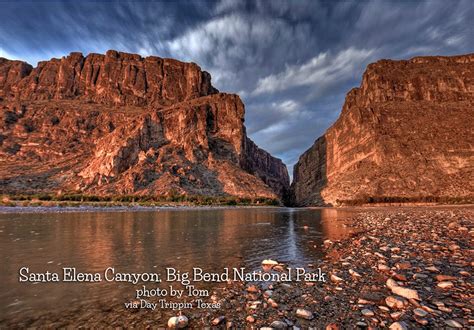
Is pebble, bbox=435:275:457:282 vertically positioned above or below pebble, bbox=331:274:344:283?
above

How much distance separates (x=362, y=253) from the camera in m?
11.3

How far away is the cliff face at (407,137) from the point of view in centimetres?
10394

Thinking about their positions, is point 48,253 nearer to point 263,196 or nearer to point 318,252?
point 318,252

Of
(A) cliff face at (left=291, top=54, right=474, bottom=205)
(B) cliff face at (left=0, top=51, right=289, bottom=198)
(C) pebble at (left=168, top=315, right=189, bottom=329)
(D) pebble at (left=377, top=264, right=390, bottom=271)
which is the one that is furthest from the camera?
(B) cliff face at (left=0, top=51, right=289, bottom=198)

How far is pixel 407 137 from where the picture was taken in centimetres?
11819

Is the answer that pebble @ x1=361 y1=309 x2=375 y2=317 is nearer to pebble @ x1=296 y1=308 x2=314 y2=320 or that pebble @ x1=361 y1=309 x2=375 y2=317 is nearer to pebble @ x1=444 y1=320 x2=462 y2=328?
pebble @ x1=296 y1=308 x2=314 y2=320

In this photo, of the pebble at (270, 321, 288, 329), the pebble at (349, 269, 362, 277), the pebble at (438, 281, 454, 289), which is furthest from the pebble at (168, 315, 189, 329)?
the pebble at (438, 281, 454, 289)

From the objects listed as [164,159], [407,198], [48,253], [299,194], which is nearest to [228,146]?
[164,159]

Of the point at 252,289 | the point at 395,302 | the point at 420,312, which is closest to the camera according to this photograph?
the point at 420,312

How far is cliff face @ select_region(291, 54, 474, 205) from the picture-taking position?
103938mm

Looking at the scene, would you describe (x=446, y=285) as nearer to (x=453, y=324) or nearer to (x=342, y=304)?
(x=453, y=324)

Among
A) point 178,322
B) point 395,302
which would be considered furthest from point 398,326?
point 178,322

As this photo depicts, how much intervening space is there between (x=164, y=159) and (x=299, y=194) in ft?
353

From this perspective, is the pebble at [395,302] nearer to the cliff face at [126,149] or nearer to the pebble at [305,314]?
the pebble at [305,314]
